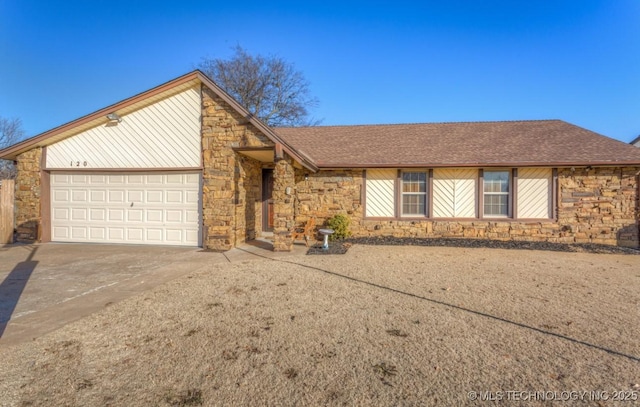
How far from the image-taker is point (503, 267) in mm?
7395

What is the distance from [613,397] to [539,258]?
677 centimetres

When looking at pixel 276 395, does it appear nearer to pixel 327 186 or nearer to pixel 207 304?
pixel 207 304

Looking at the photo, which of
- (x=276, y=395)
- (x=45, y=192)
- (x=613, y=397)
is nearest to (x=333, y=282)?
(x=276, y=395)

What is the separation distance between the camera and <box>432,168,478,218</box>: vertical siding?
10.9m

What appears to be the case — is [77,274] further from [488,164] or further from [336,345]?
[488,164]

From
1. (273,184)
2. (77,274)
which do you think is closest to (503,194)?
(273,184)

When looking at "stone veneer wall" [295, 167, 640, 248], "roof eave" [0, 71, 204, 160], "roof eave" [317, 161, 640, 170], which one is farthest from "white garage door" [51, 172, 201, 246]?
"roof eave" [317, 161, 640, 170]

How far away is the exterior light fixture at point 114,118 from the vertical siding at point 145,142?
0.37 ft

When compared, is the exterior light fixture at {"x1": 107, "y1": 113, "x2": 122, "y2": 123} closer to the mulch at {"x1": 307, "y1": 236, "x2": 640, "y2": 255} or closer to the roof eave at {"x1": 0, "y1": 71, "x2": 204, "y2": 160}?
the roof eave at {"x1": 0, "y1": 71, "x2": 204, "y2": 160}

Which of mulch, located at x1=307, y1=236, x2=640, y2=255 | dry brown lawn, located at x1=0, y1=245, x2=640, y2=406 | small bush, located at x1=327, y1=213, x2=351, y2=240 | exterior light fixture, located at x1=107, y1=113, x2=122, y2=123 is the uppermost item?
exterior light fixture, located at x1=107, y1=113, x2=122, y2=123

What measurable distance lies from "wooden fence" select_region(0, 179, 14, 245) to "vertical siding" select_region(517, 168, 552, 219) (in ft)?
52.9

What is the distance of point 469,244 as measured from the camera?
1027 centimetres

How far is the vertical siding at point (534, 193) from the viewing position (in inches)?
415

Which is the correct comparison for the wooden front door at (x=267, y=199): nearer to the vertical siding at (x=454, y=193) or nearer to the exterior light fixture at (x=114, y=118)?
the exterior light fixture at (x=114, y=118)
